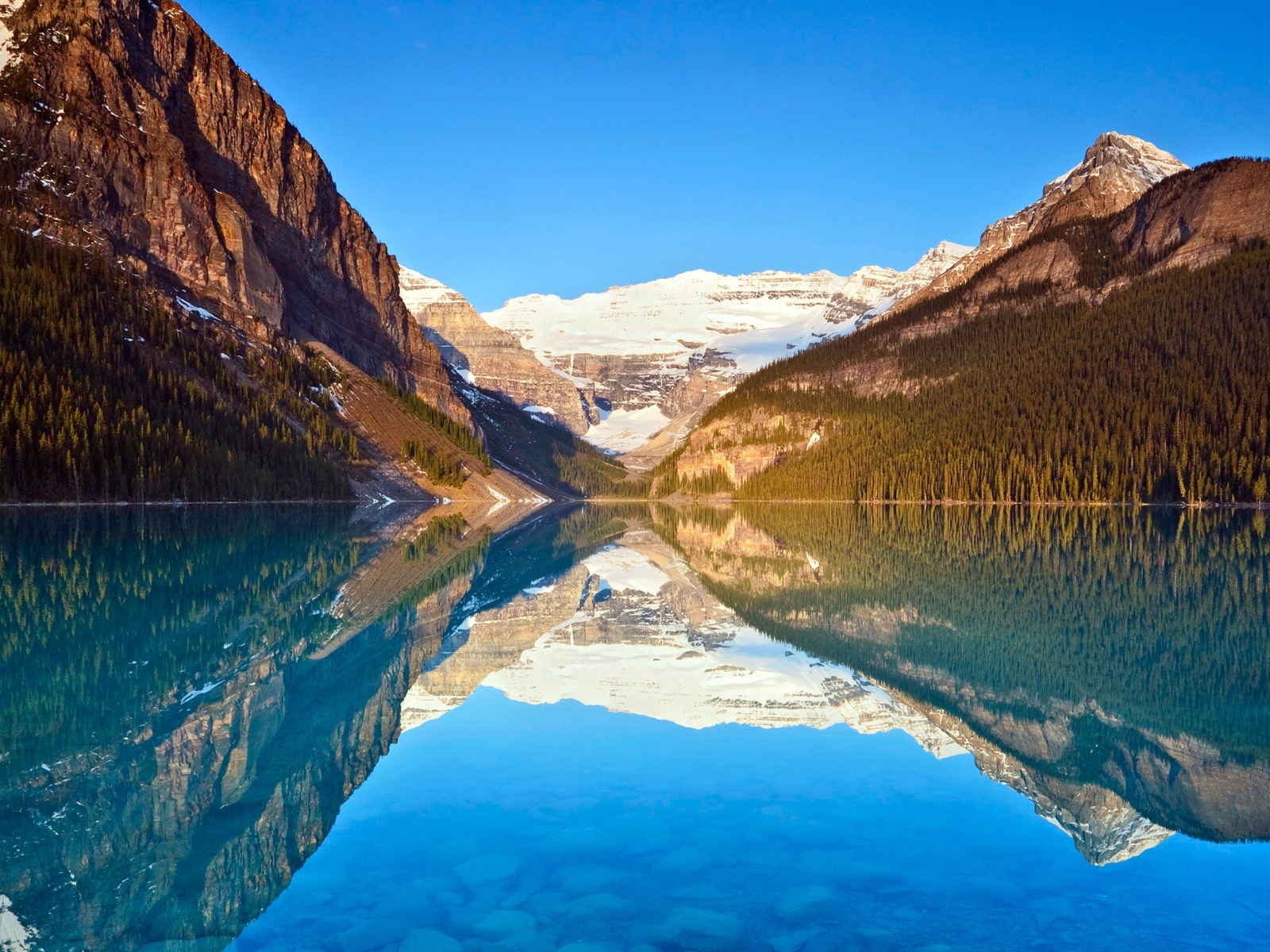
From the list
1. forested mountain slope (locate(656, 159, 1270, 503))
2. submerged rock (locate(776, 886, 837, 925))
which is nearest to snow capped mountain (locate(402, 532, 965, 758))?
submerged rock (locate(776, 886, 837, 925))

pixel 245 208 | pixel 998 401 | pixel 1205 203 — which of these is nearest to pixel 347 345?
pixel 245 208

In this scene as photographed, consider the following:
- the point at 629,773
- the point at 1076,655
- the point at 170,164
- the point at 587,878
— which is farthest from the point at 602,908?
the point at 170,164

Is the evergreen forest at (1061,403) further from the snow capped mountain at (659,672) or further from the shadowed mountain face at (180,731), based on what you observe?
the shadowed mountain face at (180,731)

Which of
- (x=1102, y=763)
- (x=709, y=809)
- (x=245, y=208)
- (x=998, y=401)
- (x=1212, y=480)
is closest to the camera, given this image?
(x=709, y=809)

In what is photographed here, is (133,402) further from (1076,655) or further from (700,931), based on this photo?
(700,931)

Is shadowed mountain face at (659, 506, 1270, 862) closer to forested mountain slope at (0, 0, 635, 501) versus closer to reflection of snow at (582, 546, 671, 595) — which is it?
reflection of snow at (582, 546, 671, 595)

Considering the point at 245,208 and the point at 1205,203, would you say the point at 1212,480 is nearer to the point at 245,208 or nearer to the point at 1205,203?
the point at 1205,203

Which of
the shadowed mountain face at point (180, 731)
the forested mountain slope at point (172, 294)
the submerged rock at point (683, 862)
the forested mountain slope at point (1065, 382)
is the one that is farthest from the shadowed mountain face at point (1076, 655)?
the forested mountain slope at point (1065, 382)
